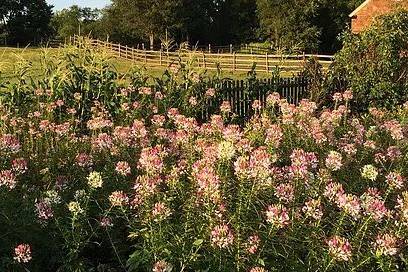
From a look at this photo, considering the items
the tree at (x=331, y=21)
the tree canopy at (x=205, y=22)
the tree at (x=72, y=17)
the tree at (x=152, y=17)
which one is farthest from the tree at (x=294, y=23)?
the tree at (x=72, y=17)

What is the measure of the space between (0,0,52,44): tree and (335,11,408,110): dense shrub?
5436cm

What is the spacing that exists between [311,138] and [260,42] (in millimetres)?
61165

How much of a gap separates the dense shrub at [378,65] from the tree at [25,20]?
178 ft

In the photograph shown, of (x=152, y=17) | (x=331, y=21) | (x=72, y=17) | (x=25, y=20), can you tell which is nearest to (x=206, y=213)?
(x=331, y=21)

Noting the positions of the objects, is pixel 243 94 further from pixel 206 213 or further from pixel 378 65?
pixel 206 213

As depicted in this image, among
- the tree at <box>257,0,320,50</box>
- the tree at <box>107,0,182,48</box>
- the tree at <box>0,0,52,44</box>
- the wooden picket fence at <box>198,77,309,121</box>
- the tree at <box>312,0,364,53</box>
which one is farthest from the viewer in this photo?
the tree at <box>0,0,52,44</box>

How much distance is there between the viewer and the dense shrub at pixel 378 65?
1243 cm

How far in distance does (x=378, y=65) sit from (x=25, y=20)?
2276 inches

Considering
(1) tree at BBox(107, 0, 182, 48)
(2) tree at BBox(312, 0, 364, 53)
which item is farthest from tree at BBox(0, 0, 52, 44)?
(2) tree at BBox(312, 0, 364, 53)

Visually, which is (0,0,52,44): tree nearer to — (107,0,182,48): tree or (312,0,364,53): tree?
(107,0,182,48): tree

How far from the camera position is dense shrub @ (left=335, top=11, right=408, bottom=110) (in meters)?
12.4

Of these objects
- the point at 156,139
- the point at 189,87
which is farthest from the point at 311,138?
the point at 189,87

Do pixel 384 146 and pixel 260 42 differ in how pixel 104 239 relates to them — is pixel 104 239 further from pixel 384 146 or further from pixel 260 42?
pixel 260 42

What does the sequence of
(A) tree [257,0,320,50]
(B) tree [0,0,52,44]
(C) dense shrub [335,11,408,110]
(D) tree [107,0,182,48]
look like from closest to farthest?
(C) dense shrub [335,11,408,110] → (A) tree [257,0,320,50] → (D) tree [107,0,182,48] → (B) tree [0,0,52,44]
